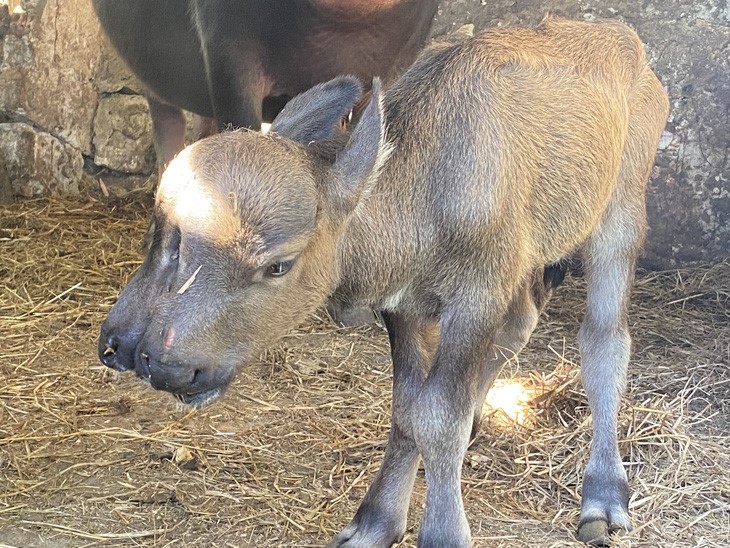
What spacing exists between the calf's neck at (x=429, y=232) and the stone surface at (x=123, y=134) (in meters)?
4.07

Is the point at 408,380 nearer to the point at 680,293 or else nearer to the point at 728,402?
the point at 728,402

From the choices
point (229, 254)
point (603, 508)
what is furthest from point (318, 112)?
point (603, 508)

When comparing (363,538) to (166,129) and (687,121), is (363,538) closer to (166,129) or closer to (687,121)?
(687,121)

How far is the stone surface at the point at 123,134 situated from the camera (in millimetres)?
7215

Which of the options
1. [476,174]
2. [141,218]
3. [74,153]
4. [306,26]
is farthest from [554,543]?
[74,153]

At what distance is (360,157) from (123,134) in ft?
15.5

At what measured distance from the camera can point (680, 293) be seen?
18.9ft

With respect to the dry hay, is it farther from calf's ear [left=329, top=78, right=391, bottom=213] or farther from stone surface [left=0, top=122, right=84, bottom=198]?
stone surface [left=0, top=122, right=84, bottom=198]

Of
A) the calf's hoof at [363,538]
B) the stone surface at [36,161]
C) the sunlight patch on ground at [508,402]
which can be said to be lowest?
the sunlight patch on ground at [508,402]

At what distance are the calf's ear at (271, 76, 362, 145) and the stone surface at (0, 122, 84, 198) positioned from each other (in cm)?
440

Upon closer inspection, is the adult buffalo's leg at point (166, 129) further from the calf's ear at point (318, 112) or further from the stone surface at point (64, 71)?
the calf's ear at point (318, 112)

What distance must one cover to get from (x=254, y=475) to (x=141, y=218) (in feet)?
11.1

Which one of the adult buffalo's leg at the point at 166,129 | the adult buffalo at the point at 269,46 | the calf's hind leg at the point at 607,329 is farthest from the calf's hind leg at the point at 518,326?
the adult buffalo's leg at the point at 166,129

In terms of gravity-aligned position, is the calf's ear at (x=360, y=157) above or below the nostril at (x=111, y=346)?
above
